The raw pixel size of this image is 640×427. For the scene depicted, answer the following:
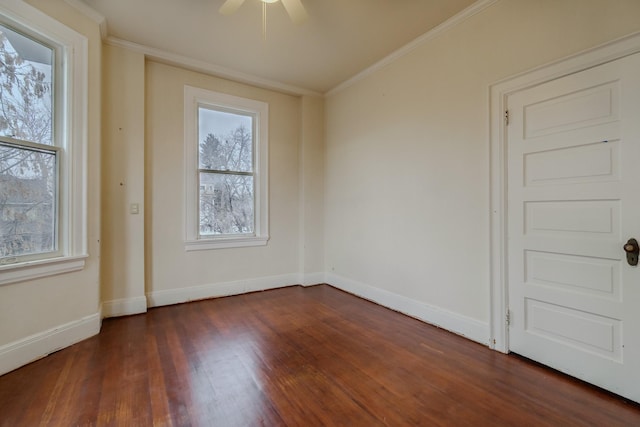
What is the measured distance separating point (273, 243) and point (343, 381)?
2536 mm

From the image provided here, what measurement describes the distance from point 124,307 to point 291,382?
2.26 m

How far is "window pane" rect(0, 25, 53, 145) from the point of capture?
7.18 ft

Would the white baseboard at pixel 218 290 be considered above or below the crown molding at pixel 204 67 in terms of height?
below

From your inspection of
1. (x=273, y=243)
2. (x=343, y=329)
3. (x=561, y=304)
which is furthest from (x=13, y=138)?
(x=561, y=304)

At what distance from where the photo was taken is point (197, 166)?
3691 millimetres

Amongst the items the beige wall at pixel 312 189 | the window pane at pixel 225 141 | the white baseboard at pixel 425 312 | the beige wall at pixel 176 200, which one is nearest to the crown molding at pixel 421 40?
the beige wall at pixel 312 189

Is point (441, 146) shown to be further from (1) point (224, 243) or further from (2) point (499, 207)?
(1) point (224, 243)

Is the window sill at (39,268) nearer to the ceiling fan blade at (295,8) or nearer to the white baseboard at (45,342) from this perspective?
the white baseboard at (45,342)

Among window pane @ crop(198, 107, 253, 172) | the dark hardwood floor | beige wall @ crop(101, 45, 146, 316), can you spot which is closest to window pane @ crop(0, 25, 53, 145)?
beige wall @ crop(101, 45, 146, 316)

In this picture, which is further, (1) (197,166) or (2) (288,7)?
(1) (197,166)

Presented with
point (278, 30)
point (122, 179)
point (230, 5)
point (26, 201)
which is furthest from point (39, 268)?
point (278, 30)

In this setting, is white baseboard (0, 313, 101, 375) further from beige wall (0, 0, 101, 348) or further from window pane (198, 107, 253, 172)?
window pane (198, 107, 253, 172)

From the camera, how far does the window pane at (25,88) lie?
86.2 inches

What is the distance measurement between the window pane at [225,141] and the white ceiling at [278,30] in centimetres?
61
